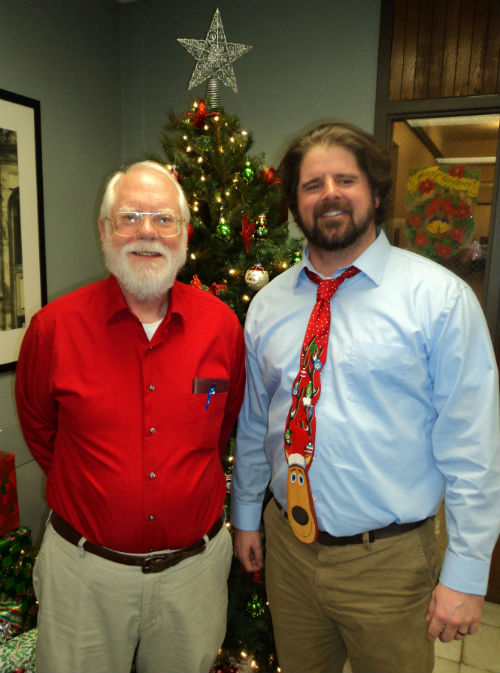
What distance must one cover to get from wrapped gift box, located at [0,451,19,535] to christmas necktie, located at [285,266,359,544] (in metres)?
1.40

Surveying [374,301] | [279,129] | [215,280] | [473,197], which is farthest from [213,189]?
[473,197]

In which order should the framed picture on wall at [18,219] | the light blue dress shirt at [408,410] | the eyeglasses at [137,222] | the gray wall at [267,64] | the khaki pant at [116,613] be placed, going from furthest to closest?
1. the gray wall at [267,64]
2. the framed picture on wall at [18,219]
3. the eyeglasses at [137,222]
4. the khaki pant at [116,613]
5. the light blue dress shirt at [408,410]

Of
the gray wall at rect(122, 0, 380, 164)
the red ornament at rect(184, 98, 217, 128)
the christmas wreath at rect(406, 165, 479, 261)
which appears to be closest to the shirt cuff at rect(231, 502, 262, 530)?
the red ornament at rect(184, 98, 217, 128)

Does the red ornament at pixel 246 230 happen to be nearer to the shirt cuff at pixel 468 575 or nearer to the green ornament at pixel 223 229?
the green ornament at pixel 223 229

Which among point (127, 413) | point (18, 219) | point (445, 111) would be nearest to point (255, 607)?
point (127, 413)

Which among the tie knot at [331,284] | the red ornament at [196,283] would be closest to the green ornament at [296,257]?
the red ornament at [196,283]

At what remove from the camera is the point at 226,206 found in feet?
6.51

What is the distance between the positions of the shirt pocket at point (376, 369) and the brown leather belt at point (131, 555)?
609mm

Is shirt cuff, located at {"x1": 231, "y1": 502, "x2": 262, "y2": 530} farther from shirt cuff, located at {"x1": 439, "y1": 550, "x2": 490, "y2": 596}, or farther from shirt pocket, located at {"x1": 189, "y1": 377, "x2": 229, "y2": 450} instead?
shirt cuff, located at {"x1": 439, "y1": 550, "x2": 490, "y2": 596}

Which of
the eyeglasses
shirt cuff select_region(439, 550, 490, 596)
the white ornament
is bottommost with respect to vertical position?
Answer: shirt cuff select_region(439, 550, 490, 596)

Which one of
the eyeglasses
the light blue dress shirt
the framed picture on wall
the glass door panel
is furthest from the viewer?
the glass door panel

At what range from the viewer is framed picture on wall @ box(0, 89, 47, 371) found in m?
2.43

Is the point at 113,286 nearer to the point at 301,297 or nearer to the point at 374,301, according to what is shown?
the point at 301,297

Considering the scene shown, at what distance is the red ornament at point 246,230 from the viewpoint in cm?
193
